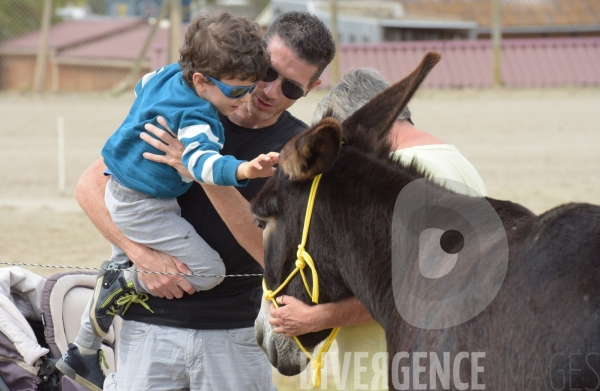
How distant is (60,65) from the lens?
941 inches

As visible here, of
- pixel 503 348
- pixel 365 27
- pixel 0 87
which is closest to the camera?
pixel 503 348

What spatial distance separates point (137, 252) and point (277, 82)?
0.94 metres

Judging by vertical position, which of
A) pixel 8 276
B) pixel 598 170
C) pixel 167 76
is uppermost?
pixel 598 170

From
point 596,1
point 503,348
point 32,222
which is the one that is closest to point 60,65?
point 32,222

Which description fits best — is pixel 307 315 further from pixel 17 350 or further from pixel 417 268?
pixel 17 350

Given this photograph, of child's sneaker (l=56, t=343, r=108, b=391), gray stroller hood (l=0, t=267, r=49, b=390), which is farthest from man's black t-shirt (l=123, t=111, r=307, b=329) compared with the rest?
gray stroller hood (l=0, t=267, r=49, b=390)

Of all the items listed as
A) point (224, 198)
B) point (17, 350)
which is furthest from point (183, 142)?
point (17, 350)

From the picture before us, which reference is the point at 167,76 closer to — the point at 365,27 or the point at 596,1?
the point at 365,27

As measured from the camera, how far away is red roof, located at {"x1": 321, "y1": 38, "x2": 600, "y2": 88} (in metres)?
20.7

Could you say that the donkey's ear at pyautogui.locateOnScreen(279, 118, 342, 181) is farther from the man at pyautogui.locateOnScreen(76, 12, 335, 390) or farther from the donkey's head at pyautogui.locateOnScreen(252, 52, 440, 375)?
the man at pyautogui.locateOnScreen(76, 12, 335, 390)

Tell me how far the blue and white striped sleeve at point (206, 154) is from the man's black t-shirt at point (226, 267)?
0.98 feet

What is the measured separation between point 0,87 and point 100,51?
3864 millimetres

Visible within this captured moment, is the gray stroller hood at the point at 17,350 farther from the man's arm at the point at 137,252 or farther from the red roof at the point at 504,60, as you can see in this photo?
the red roof at the point at 504,60

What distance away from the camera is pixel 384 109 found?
260 centimetres
